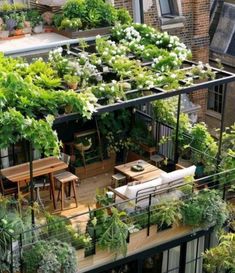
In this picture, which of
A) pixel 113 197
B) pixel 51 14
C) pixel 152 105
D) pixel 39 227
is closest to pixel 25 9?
pixel 51 14

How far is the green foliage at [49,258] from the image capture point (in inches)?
493

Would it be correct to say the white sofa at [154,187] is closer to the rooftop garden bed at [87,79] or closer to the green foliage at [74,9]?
the rooftop garden bed at [87,79]

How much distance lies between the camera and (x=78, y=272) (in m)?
13.3

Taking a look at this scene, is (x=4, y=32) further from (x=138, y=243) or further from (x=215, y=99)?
(x=215, y=99)

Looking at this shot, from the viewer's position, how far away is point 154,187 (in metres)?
14.2

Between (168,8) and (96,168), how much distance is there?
6.47 m

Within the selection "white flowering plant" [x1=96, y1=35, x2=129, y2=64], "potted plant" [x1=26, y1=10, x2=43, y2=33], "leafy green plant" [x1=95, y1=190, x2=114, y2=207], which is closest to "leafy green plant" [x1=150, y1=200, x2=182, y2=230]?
"leafy green plant" [x1=95, y1=190, x2=114, y2=207]

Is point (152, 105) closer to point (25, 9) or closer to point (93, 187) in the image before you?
point (93, 187)

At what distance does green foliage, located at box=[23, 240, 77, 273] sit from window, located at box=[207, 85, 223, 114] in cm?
1229

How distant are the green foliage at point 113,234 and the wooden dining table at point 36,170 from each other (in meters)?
1.85

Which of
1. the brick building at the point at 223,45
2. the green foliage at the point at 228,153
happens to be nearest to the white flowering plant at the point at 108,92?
the green foliage at the point at 228,153

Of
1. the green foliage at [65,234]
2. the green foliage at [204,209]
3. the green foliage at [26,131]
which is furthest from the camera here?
the green foliage at [204,209]

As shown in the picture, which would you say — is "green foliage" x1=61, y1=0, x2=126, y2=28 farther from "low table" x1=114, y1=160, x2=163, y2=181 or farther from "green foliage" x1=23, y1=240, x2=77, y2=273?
"green foliage" x1=23, y1=240, x2=77, y2=273

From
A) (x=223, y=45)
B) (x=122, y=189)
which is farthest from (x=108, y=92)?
(x=223, y=45)
